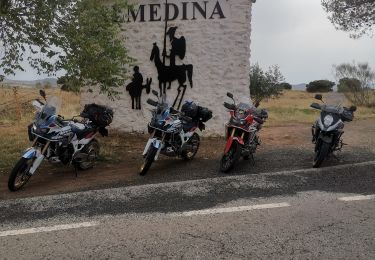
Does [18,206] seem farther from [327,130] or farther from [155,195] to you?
[327,130]

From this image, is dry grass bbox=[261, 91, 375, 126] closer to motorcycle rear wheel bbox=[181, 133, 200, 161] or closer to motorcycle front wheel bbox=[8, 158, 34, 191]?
motorcycle rear wheel bbox=[181, 133, 200, 161]

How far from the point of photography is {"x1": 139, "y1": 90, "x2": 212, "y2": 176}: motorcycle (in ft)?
27.0

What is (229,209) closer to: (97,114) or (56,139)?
(56,139)

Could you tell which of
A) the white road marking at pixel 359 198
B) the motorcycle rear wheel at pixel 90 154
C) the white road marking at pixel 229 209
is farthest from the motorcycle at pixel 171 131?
the white road marking at pixel 359 198

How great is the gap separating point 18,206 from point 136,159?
12.7 ft

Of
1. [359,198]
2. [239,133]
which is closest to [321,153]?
[239,133]

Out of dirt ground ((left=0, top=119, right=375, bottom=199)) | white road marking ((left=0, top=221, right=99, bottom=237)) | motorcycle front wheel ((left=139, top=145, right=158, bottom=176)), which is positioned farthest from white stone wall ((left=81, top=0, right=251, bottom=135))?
white road marking ((left=0, top=221, right=99, bottom=237))

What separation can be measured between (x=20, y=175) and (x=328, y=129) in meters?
5.15

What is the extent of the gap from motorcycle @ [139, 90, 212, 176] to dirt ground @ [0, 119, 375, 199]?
296mm

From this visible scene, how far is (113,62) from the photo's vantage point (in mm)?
9992

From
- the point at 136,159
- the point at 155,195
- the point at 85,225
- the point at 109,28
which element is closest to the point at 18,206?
the point at 85,225

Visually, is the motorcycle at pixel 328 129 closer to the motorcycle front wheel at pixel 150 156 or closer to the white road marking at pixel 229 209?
the white road marking at pixel 229 209

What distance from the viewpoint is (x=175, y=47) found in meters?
12.9

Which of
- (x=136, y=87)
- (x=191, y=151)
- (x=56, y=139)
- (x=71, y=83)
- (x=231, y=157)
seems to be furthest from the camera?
(x=136, y=87)
